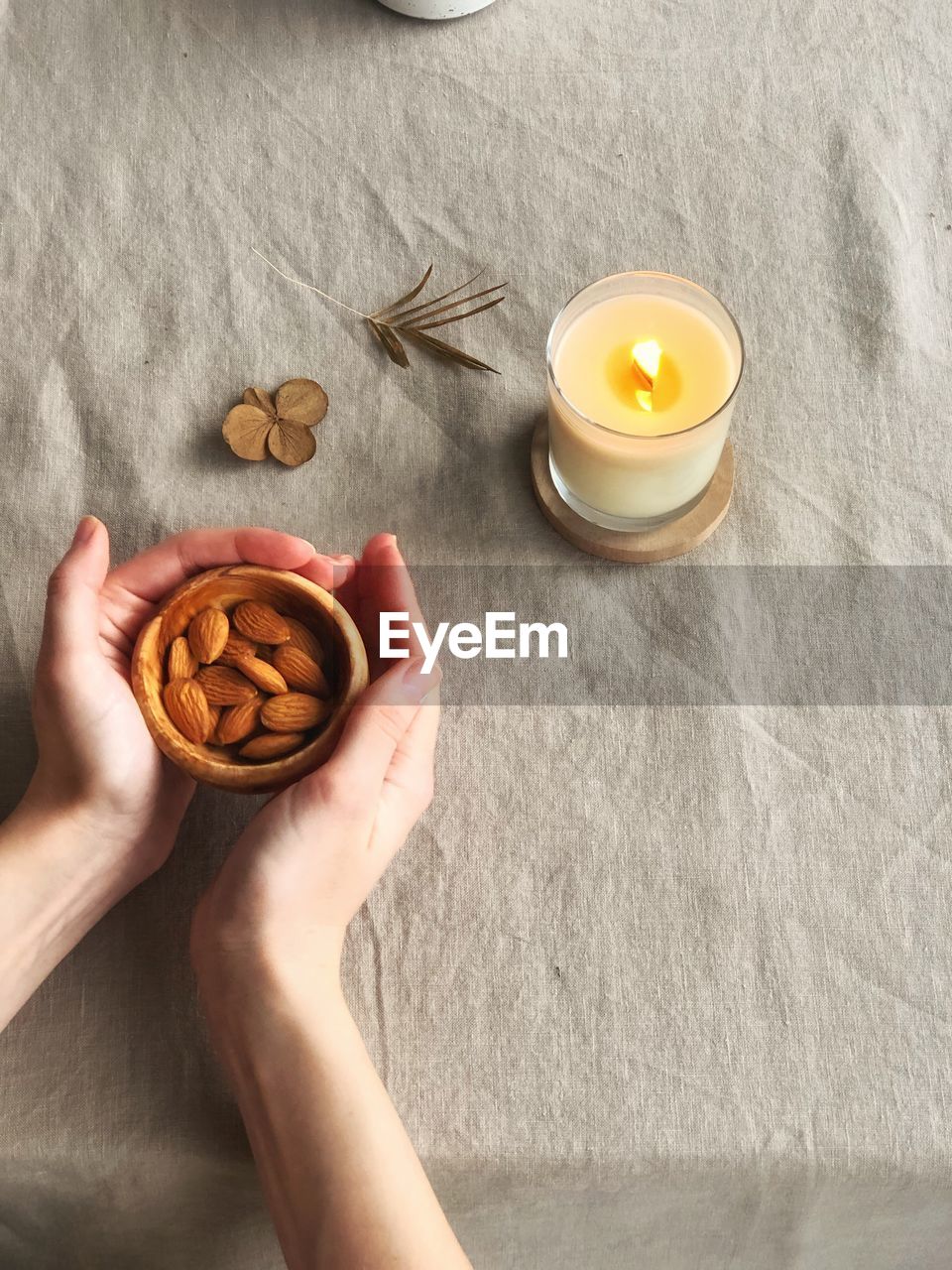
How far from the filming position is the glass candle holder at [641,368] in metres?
0.68

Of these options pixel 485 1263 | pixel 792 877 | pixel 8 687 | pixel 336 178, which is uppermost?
pixel 336 178

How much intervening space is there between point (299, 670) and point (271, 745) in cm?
5

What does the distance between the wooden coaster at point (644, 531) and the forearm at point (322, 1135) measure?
1.10 ft

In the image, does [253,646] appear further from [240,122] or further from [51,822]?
[240,122]

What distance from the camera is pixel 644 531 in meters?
0.76

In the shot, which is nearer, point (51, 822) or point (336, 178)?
point (51, 822)

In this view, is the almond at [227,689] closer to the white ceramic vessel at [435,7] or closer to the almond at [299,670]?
the almond at [299,670]

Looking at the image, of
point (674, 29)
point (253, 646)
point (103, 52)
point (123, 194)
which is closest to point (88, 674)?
point (253, 646)

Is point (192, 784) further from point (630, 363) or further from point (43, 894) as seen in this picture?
point (630, 363)

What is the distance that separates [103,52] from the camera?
0.88 meters

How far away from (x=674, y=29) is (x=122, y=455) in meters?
0.55

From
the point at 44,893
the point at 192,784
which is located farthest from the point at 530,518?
the point at 44,893

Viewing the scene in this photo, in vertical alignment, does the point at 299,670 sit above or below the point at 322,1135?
above

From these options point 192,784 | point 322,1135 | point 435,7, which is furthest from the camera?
point 435,7
